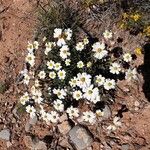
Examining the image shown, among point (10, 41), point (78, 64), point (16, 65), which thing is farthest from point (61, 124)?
point (10, 41)

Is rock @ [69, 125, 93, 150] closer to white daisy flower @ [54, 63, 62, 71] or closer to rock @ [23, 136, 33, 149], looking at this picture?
rock @ [23, 136, 33, 149]

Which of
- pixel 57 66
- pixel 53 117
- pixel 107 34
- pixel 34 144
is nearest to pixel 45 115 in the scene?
pixel 53 117

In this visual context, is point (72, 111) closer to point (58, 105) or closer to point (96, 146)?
point (58, 105)

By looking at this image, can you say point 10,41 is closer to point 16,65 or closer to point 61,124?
point 16,65

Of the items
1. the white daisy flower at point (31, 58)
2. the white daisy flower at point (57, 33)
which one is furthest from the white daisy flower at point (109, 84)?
the white daisy flower at point (31, 58)

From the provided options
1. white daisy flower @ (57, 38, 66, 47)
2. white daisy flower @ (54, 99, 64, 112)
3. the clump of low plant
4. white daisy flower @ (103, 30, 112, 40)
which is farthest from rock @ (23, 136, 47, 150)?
the clump of low plant

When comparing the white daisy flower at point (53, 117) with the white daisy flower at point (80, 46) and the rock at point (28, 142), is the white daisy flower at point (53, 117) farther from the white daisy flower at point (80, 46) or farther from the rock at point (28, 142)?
the white daisy flower at point (80, 46)
